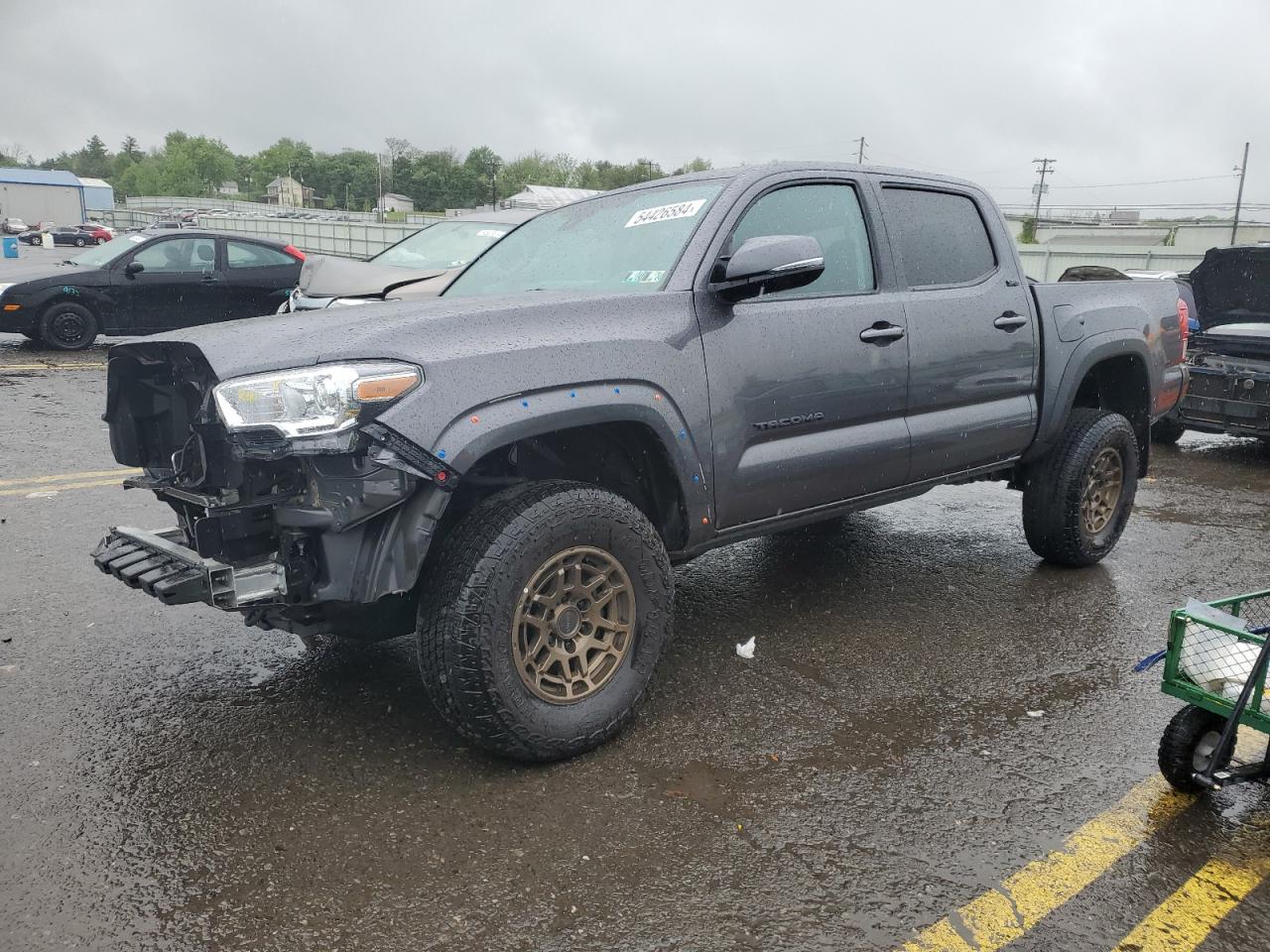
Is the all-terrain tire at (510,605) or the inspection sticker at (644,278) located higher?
the inspection sticker at (644,278)

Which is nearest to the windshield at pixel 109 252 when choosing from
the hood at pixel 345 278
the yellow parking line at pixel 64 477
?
the hood at pixel 345 278

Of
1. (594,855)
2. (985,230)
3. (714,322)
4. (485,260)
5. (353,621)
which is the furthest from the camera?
(985,230)

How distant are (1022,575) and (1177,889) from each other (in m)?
2.66

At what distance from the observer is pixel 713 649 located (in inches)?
157

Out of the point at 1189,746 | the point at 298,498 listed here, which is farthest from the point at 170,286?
the point at 1189,746

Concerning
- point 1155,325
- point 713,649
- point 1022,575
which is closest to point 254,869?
point 713,649

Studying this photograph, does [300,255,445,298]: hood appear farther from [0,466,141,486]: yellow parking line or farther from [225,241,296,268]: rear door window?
[225,241,296,268]: rear door window

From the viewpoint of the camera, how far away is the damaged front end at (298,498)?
2.61 metres

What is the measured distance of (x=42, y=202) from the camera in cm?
8462

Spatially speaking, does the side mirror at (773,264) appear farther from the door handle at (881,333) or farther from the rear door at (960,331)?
the rear door at (960,331)

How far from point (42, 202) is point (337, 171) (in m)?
48.3

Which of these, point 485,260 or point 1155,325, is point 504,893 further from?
point 1155,325

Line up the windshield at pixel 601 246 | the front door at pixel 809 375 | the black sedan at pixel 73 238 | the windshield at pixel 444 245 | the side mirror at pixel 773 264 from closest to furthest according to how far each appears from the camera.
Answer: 1. the side mirror at pixel 773 264
2. the front door at pixel 809 375
3. the windshield at pixel 601 246
4. the windshield at pixel 444 245
5. the black sedan at pixel 73 238

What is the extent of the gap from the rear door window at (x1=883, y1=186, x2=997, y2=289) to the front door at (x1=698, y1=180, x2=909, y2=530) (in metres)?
0.23
